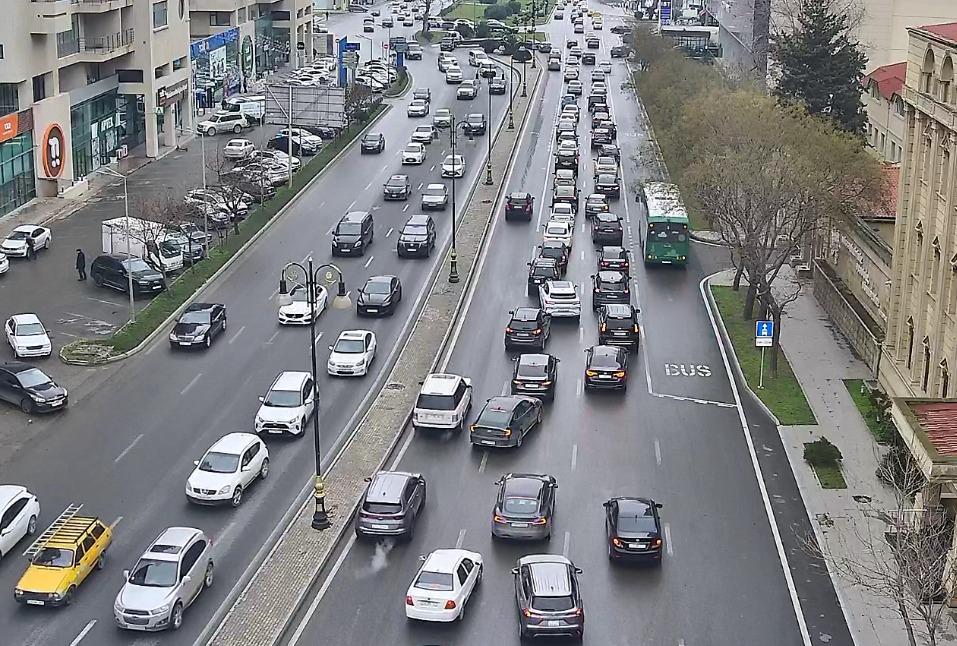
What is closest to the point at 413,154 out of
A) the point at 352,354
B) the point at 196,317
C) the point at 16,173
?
the point at 16,173

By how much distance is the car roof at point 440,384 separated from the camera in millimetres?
46844

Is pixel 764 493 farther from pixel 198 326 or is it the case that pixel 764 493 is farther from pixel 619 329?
pixel 198 326

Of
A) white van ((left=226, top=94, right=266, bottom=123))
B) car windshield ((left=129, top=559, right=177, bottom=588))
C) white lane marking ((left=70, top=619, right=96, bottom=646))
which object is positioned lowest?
white lane marking ((left=70, top=619, right=96, bottom=646))

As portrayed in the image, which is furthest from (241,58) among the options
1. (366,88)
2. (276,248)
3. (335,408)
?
(335,408)

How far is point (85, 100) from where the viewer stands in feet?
295

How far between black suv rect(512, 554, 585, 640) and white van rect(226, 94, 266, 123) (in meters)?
82.5

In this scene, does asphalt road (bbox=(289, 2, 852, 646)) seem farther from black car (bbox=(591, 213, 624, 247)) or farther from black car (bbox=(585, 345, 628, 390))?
black car (bbox=(591, 213, 624, 247))

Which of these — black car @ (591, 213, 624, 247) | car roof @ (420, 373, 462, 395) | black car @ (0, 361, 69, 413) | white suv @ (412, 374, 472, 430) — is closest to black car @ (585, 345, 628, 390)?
car roof @ (420, 373, 462, 395)

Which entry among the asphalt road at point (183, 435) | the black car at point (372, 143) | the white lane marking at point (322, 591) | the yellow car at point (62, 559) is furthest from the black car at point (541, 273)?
the black car at point (372, 143)

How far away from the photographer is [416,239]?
7038 centimetres

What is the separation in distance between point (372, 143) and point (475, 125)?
38.0 ft

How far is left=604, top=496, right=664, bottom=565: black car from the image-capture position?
36438 mm

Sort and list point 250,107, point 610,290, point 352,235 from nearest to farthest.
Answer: point 610,290, point 352,235, point 250,107

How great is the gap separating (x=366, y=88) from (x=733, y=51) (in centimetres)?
5254
